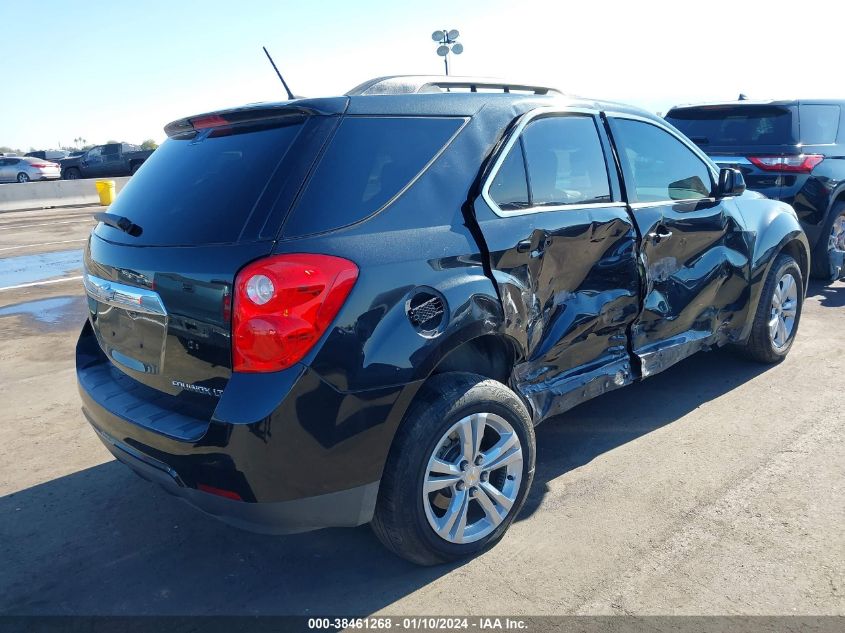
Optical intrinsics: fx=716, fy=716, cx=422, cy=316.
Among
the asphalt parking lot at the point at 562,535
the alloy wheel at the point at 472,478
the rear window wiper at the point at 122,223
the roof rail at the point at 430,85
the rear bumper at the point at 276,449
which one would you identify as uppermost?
the roof rail at the point at 430,85

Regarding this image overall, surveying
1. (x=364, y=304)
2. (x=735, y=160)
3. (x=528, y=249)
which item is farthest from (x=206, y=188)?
(x=735, y=160)

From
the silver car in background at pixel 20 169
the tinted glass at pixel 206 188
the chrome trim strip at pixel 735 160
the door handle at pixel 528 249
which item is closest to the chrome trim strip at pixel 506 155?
the door handle at pixel 528 249

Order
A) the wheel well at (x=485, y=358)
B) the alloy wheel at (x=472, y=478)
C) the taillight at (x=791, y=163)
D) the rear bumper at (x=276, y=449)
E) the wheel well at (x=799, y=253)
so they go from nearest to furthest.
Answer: the rear bumper at (x=276, y=449) < the alloy wheel at (x=472, y=478) < the wheel well at (x=485, y=358) < the wheel well at (x=799, y=253) < the taillight at (x=791, y=163)

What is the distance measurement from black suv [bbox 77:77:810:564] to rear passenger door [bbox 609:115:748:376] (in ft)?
0.69

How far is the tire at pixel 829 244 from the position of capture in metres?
7.62

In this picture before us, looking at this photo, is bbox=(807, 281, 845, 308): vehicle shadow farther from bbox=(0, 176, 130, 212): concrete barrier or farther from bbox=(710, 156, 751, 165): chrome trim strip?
bbox=(0, 176, 130, 212): concrete barrier

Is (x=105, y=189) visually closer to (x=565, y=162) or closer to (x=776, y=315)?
(x=776, y=315)

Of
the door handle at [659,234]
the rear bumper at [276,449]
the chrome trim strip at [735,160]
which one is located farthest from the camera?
the chrome trim strip at [735,160]

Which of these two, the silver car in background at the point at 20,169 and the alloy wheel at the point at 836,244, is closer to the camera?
the alloy wheel at the point at 836,244

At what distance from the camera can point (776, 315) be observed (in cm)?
508

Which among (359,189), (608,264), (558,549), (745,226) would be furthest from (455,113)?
(745,226)

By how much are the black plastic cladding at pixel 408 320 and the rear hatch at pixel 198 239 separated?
0.02m

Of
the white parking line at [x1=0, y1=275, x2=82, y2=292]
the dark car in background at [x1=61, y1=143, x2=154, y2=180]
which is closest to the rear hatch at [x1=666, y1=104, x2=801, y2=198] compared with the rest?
the white parking line at [x1=0, y1=275, x2=82, y2=292]

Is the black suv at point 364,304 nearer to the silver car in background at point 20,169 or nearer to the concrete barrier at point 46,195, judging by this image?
the concrete barrier at point 46,195
